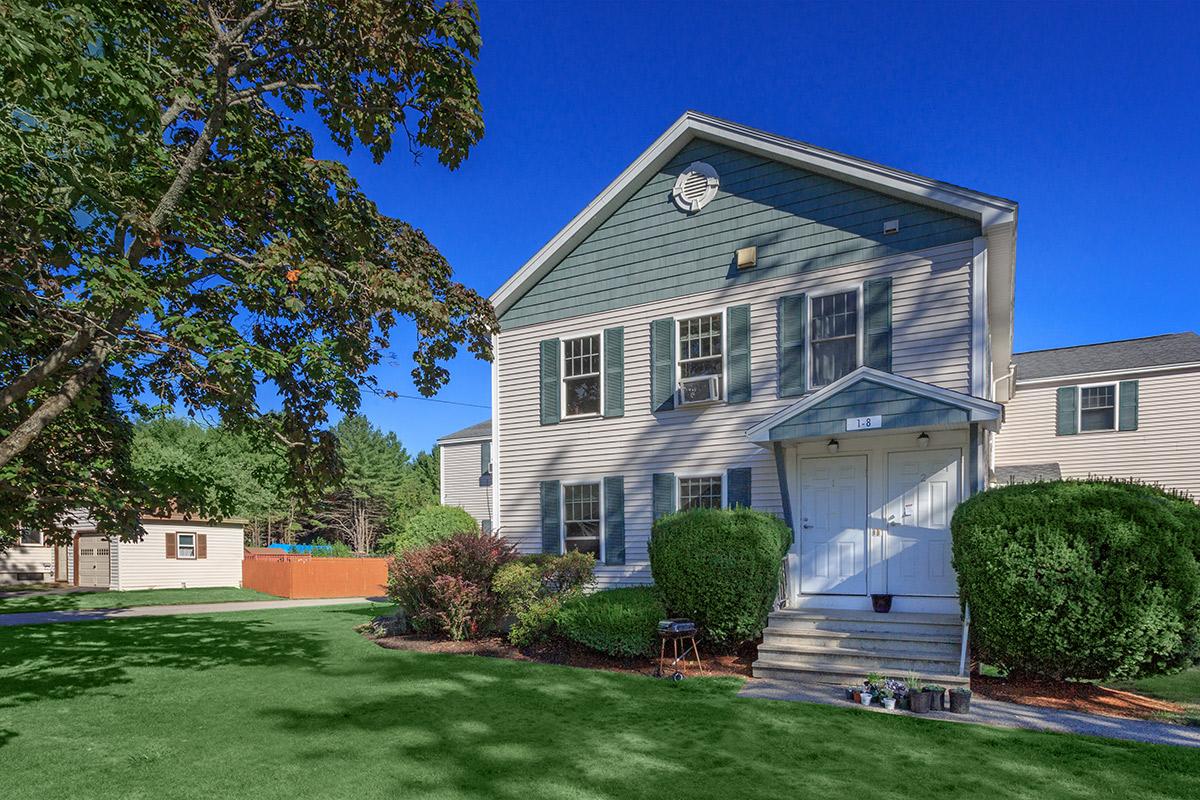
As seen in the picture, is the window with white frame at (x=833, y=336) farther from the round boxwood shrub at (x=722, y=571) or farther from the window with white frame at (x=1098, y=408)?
the window with white frame at (x=1098, y=408)

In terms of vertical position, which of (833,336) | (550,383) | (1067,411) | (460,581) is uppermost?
(833,336)

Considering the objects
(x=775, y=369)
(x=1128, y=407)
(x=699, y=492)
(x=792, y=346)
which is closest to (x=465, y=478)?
(x=699, y=492)

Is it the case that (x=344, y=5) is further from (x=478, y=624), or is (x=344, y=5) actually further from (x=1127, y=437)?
(x=1127, y=437)

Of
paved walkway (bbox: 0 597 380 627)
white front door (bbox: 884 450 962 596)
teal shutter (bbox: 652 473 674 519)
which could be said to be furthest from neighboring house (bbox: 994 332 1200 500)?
paved walkway (bbox: 0 597 380 627)

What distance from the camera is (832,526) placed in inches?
407

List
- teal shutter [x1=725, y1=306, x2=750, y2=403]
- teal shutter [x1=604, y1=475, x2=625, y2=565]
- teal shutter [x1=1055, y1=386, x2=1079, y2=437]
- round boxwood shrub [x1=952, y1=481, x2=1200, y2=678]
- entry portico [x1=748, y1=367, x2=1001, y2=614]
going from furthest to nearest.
→ teal shutter [x1=1055, y1=386, x2=1079, y2=437] → teal shutter [x1=604, y1=475, x2=625, y2=565] → teal shutter [x1=725, y1=306, x2=750, y2=403] → entry portico [x1=748, y1=367, x2=1001, y2=614] → round boxwood shrub [x1=952, y1=481, x2=1200, y2=678]

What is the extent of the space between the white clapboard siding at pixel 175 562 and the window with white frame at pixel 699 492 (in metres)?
20.6

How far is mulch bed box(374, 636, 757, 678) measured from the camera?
917 centimetres

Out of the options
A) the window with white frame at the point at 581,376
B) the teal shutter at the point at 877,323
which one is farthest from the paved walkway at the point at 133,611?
the teal shutter at the point at 877,323

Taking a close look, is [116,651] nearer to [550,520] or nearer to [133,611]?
[550,520]

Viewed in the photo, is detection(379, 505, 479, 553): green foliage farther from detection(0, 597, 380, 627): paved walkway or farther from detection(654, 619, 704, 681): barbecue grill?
detection(654, 619, 704, 681): barbecue grill

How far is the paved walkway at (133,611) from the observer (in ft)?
52.3

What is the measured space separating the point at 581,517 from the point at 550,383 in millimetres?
2496

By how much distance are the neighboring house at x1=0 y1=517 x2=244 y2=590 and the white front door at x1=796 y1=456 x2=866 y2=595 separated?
2184 cm
